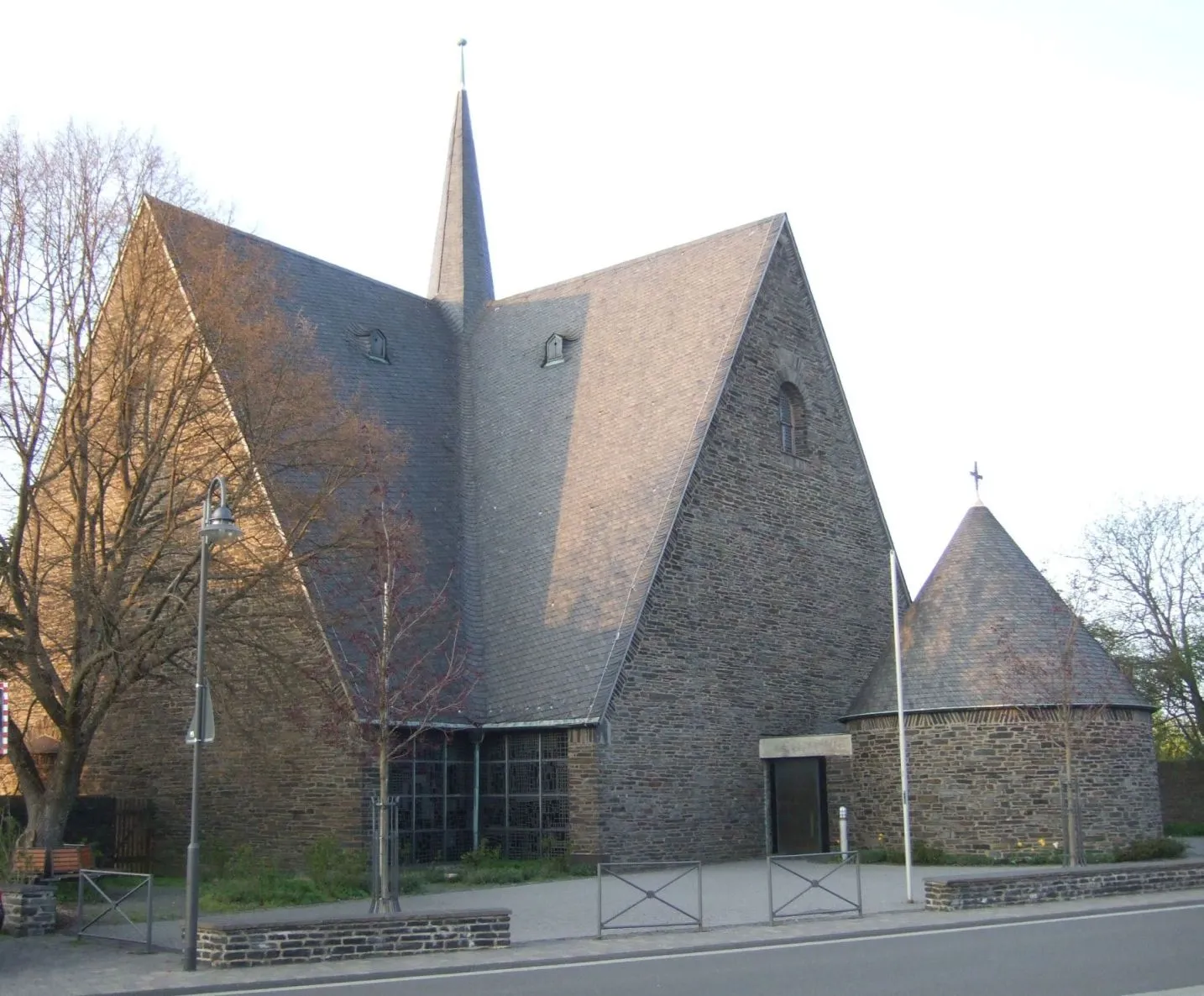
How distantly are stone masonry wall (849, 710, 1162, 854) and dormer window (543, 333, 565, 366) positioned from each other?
35.6 ft

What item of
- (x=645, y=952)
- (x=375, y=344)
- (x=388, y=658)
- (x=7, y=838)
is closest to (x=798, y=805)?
(x=388, y=658)

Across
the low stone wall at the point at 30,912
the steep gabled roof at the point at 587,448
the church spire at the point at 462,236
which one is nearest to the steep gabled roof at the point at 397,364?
the steep gabled roof at the point at 587,448

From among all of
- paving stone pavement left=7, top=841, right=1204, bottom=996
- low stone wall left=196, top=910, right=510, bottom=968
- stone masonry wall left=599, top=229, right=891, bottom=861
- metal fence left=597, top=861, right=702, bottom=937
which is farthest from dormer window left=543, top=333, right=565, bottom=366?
low stone wall left=196, top=910, right=510, bottom=968

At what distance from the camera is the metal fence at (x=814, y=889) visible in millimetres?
16516

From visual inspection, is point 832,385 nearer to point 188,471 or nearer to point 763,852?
point 763,852

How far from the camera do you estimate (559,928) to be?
623 inches

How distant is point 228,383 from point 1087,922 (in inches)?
552

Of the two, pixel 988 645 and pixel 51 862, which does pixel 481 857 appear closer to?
pixel 51 862

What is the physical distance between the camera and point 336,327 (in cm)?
2952

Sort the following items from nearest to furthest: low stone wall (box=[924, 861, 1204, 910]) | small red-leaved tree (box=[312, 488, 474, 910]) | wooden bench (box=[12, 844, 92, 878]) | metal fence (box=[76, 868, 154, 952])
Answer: metal fence (box=[76, 868, 154, 952]) → small red-leaved tree (box=[312, 488, 474, 910]) → low stone wall (box=[924, 861, 1204, 910]) → wooden bench (box=[12, 844, 92, 878])

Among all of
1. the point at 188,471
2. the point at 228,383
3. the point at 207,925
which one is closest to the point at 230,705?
the point at 188,471

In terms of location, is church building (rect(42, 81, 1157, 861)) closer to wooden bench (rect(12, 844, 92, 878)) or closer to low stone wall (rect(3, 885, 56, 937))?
wooden bench (rect(12, 844, 92, 878))

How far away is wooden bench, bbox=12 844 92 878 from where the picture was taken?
18.6 meters

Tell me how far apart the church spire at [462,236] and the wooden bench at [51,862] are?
57.5 ft
